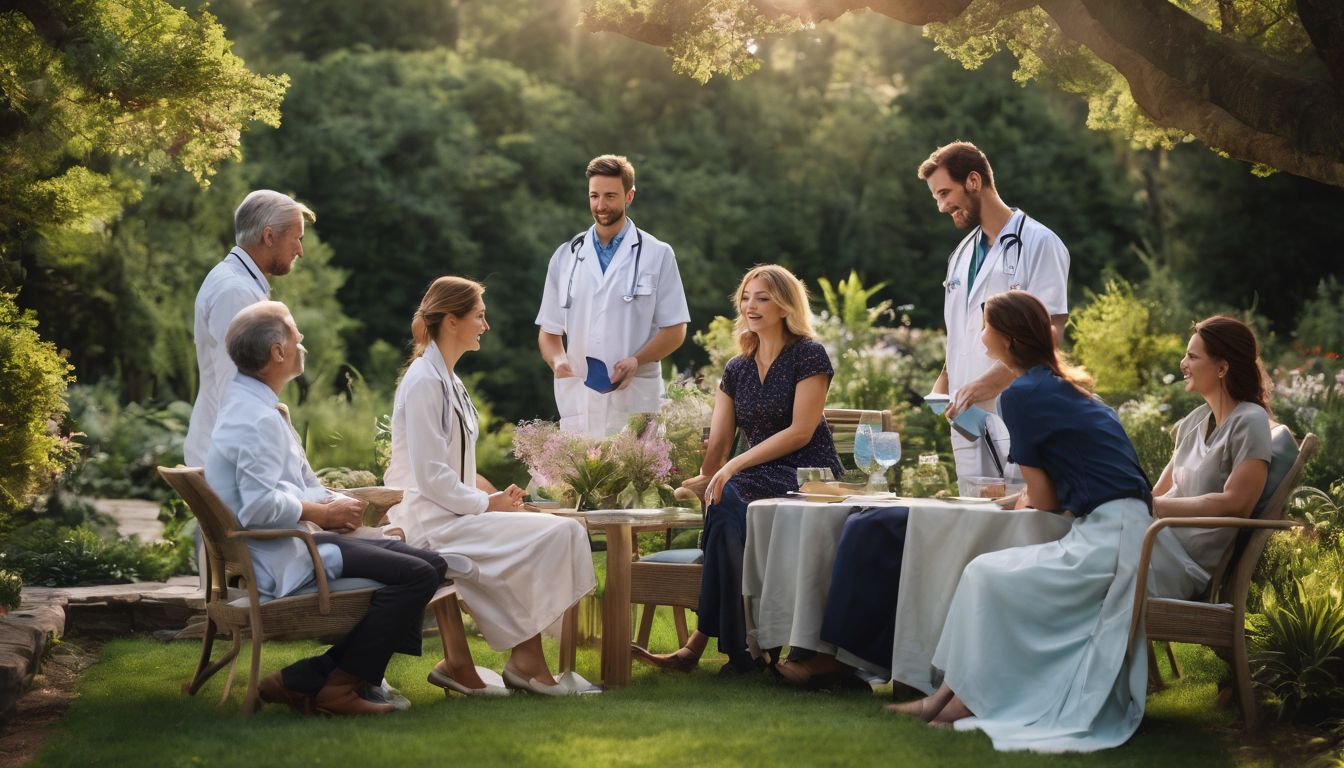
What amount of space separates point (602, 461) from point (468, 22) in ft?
69.5

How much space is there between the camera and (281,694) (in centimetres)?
495

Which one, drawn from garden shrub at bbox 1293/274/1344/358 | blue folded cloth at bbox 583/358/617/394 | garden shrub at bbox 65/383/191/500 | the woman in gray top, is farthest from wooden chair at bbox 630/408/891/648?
garden shrub at bbox 1293/274/1344/358

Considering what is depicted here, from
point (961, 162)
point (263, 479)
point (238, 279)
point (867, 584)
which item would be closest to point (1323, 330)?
point (961, 162)

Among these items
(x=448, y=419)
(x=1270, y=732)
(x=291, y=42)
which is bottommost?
(x=1270, y=732)

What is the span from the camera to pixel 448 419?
17.6 feet

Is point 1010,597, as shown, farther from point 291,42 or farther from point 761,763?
point 291,42

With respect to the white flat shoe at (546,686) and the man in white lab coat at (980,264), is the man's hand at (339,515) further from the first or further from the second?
the man in white lab coat at (980,264)

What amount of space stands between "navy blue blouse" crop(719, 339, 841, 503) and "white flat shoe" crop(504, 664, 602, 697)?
102 centimetres

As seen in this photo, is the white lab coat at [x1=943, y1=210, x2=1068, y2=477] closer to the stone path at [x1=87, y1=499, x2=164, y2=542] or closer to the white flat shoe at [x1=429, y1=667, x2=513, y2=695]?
the white flat shoe at [x1=429, y1=667, x2=513, y2=695]

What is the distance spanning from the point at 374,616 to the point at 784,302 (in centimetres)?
214

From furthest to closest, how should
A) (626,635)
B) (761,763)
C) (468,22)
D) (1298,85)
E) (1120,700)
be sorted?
(468,22)
(626,635)
(1298,85)
(1120,700)
(761,763)

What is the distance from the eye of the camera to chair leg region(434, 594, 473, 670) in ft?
17.6

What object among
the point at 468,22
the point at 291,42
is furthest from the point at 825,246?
the point at 291,42

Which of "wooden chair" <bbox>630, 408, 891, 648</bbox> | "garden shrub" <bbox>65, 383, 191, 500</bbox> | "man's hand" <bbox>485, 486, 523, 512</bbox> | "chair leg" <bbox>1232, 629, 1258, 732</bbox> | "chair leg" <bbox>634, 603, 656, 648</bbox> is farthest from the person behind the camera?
"garden shrub" <bbox>65, 383, 191, 500</bbox>
